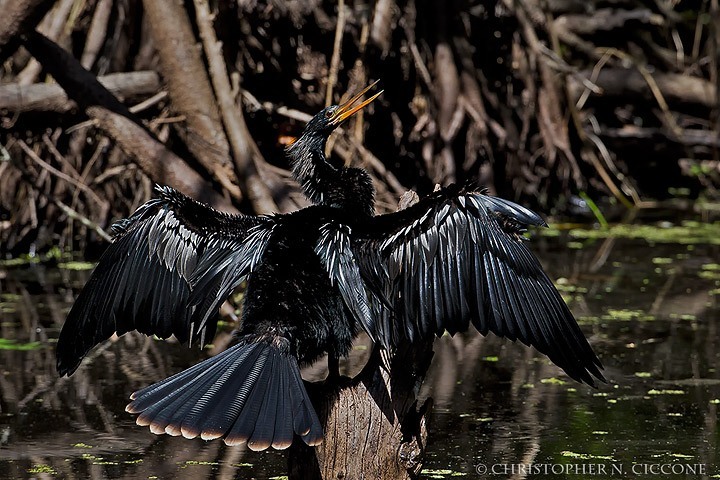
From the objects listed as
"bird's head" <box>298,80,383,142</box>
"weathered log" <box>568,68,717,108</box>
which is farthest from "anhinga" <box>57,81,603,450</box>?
"weathered log" <box>568,68,717,108</box>

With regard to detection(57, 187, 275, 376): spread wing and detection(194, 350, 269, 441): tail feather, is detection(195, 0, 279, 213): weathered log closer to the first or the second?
detection(57, 187, 275, 376): spread wing

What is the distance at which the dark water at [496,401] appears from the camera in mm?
3859

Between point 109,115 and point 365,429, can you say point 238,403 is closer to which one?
point 365,429

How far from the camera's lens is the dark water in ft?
12.7

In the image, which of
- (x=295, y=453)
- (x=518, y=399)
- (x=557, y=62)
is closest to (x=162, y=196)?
(x=295, y=453)

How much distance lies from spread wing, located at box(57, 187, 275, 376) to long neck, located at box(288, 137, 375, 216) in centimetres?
27

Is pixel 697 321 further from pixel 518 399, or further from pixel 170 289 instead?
pixel 170 289

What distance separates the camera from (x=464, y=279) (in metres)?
3.31

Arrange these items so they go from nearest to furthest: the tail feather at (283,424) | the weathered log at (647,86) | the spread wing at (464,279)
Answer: the tail feather at (283,424) < the spread wing at (464,279) < the weathered log at (647,86)

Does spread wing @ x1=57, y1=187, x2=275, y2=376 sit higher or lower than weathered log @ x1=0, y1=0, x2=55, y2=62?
lower

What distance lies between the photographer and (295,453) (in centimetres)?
337

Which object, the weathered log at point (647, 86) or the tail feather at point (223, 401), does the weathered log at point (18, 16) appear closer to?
the tail feather at point (223, 401)

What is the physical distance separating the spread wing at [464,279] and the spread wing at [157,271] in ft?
1.38

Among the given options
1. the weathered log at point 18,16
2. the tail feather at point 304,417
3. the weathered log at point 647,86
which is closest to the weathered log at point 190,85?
the weathered log at point 18,16
